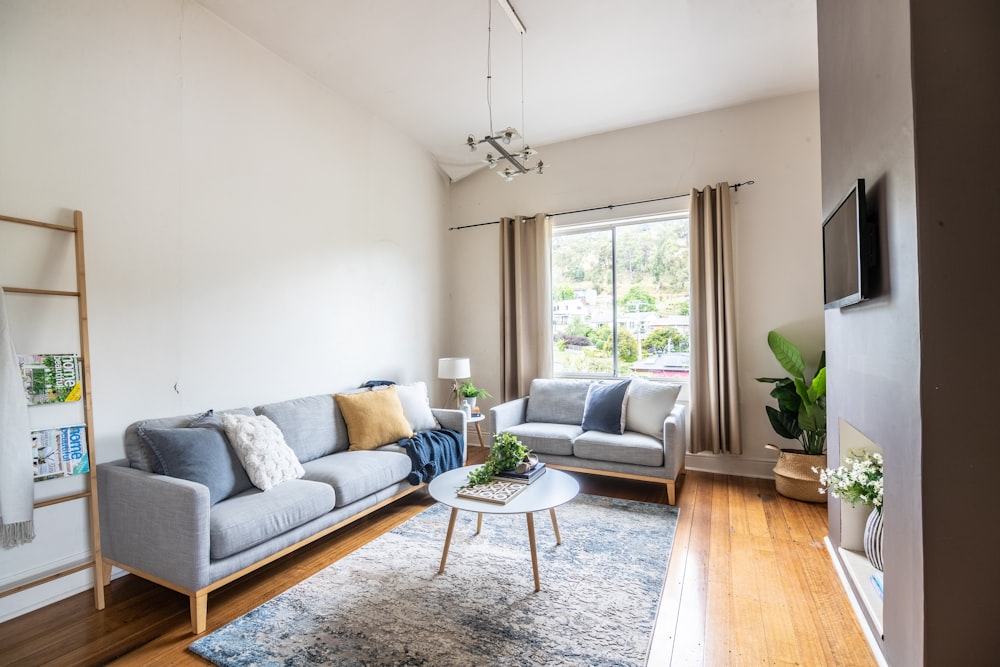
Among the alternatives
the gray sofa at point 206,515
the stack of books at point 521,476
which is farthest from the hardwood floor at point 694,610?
the stack of books at point 521,476

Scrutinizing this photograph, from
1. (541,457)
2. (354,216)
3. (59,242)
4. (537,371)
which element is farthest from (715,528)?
(59,242)

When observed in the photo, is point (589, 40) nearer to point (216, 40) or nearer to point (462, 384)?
point (216, 40)

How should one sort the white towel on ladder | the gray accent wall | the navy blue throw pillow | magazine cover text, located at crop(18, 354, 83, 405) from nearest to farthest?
the gray accent wall → the white towel on ladder → magazine cover text, located at crop(18, 354, 83, 405) → the navy blue throw pillow

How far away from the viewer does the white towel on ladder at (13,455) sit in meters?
1.97

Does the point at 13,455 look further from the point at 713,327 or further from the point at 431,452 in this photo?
the point at 713,327

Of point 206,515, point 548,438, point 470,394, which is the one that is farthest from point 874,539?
Result: point 470,394

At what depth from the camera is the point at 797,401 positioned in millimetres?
3613

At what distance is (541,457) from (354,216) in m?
2.55

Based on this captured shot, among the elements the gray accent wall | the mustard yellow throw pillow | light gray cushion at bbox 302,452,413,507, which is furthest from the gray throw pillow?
the gray accent wall

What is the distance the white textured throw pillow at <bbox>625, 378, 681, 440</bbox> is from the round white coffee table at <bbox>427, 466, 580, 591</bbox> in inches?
50.3

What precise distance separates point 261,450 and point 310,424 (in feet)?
2.02

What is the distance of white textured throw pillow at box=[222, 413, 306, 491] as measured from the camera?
2576mm

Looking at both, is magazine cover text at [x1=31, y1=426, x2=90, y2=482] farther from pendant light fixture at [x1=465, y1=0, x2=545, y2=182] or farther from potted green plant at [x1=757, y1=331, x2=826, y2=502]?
potted green plant at [x1=757, y1=331, x2=826, y2=502]

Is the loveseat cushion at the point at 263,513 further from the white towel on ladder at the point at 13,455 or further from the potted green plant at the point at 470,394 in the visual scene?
the potted green plant at the point at 470,394
